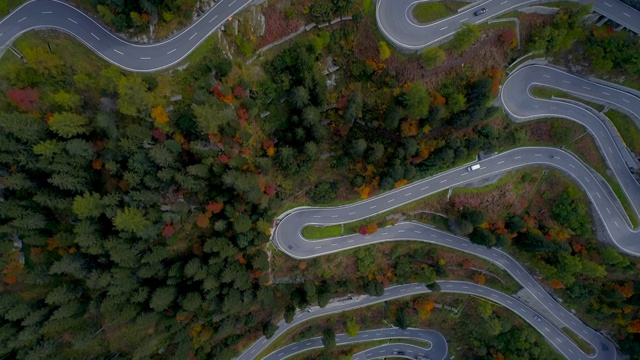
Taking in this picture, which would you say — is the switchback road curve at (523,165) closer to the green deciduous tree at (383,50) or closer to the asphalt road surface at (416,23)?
the asphalt road surface at (416,23)

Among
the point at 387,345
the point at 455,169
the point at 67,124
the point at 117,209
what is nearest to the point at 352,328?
the point at 387,345

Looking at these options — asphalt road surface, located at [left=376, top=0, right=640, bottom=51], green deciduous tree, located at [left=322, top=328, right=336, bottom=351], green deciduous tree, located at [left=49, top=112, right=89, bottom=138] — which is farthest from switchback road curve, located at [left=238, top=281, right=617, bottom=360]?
green deciduous tree, located at [left=49, top=112, right=89, bottom=138]

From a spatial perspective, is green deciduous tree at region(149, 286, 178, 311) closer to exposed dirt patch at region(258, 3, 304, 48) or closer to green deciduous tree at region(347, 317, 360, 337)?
green deciduous tree at region(347, 317, 360, 337)

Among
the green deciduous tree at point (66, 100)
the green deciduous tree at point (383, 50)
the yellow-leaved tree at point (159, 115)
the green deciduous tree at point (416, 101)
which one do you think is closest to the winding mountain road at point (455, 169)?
the green deciduous tree at point (383, 50)

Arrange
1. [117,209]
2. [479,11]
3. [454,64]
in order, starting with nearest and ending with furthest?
[117,209] < [479,11] < [454,64]

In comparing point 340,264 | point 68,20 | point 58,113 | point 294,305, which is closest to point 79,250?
point 58,113

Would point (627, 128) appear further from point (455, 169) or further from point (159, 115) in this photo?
point (159, 115)
